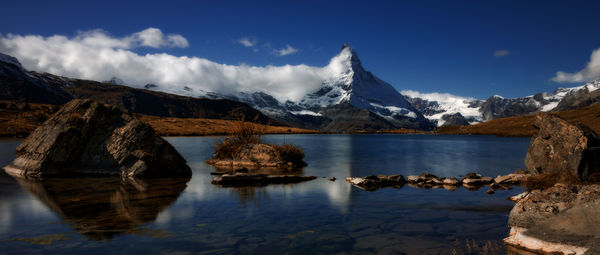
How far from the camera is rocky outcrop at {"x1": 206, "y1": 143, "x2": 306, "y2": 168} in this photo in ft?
105

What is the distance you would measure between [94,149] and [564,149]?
2960 cm

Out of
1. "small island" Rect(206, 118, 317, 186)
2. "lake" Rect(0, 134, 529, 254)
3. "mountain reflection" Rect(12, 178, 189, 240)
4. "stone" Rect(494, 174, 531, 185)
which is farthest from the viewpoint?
"small island" Rect(206, 118, 317, 186)

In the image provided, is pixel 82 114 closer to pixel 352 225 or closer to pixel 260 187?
pixel 260 187

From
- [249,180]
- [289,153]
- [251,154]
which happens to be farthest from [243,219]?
[289,153]

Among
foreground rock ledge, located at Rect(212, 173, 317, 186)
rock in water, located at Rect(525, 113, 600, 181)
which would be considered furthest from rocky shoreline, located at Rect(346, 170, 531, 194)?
foreground rock ledge, located at Rect(212, 173, 317, 186)

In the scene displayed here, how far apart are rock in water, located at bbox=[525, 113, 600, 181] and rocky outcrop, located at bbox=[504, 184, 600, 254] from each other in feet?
31.5

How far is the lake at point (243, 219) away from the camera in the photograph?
1059 cm

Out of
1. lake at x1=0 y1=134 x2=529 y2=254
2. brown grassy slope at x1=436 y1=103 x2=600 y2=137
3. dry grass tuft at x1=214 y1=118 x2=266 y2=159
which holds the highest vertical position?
brown grassy slope at x1=436 y1=103 x2=600 y2=137

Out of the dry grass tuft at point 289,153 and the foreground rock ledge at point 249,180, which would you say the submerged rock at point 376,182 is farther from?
the dry grass tuft at point 289,153

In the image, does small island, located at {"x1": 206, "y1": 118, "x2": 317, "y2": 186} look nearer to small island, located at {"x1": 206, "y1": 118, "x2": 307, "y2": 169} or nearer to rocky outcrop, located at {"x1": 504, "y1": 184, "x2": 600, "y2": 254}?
small island, located at {"x1": 206, "y1": 118, "x2": 307, "y2": 169}

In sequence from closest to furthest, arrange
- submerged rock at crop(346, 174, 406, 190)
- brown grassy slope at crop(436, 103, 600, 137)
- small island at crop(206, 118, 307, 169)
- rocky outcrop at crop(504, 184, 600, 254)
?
rocky outcrop at crop(504, 184, 600, 254) → submerged rock at crop(346, 174, 406, 190) → small island at crop(206, 118, 307, 169) → brown grassy slope at crop(436, 103, 600, 137)

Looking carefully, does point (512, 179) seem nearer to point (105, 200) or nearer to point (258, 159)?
point (258, 159)

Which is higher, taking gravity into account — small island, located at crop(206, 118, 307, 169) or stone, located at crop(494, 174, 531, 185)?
small island, located at crop(206, 118, 307, 169)

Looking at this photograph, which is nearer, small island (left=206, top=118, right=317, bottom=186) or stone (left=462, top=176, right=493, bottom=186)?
stone (left=462, top=176, right=493, bottom=186)
